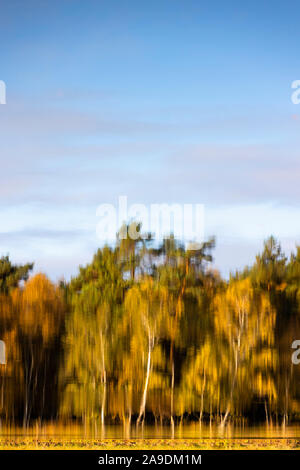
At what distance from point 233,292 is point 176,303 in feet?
7.96

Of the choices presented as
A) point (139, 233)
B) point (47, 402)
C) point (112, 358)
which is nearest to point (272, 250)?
point (139, 233)

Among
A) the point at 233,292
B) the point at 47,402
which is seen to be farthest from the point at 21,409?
the point at 233,292

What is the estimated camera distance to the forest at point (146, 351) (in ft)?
107

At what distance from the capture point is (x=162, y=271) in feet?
115

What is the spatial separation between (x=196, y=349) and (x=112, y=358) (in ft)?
11.6

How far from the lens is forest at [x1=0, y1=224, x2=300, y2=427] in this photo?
32.5 m

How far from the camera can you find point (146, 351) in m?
32.7

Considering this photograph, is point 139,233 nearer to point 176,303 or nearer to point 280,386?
point 176,303

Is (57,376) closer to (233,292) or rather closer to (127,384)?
(127,384)

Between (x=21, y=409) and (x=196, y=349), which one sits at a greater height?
(x=196, y=349)
